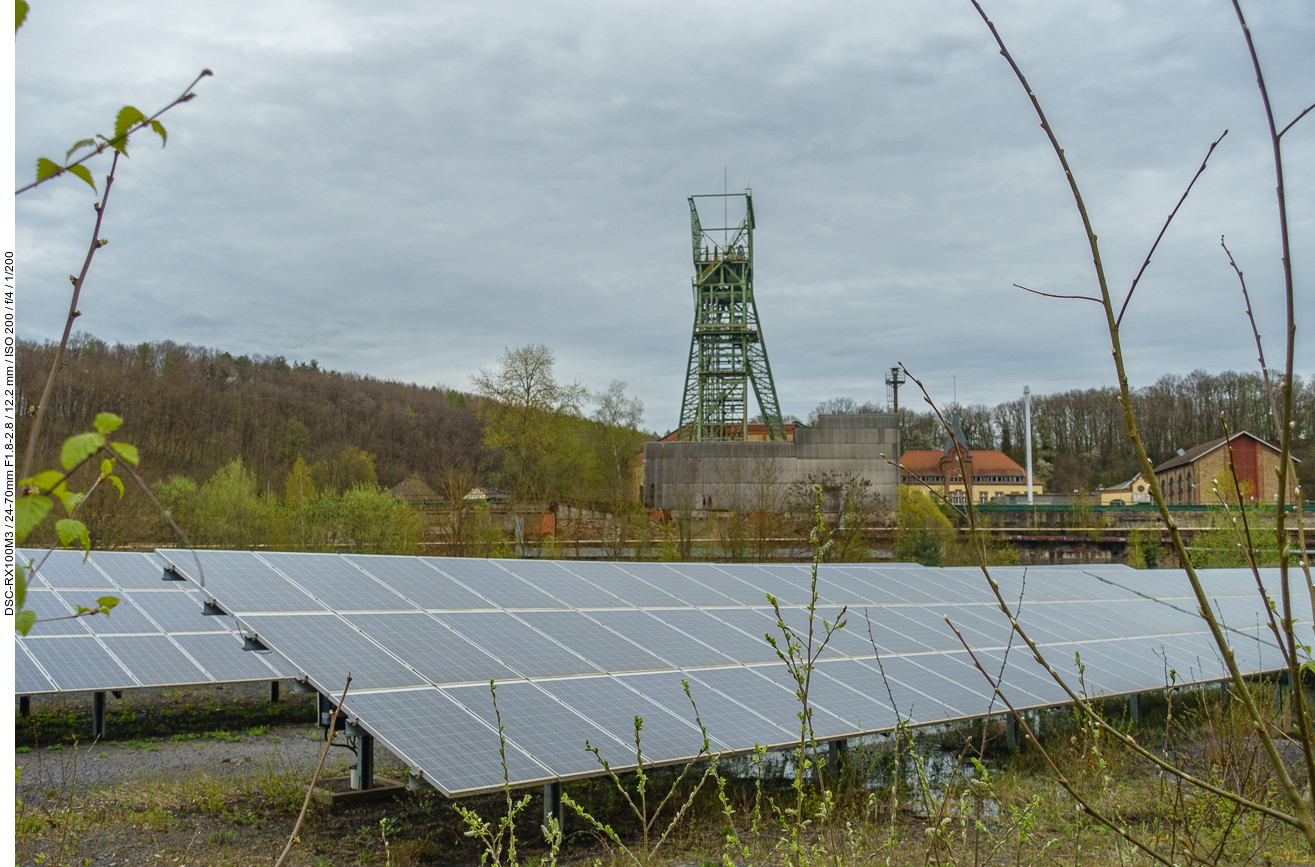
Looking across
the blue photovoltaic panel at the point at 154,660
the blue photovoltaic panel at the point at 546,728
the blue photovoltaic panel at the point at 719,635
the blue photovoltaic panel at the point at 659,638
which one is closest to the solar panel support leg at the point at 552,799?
the blue photovoltaic panel at the point at 546,728

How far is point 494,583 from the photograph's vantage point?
36.9ft

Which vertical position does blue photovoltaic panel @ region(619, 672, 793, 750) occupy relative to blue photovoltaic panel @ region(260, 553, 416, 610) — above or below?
below

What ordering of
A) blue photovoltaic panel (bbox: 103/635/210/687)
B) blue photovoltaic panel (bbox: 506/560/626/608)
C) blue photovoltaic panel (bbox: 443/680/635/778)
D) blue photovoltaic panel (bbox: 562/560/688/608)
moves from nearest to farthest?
1. blue photovoltaic panel (bbox: 443/680/635/778)
2. blue photovoltaic panel (bbox: 506/560/626/608)
3. blue photovoltaic panel (bbox: 103/635/210/687)
4. blue photovoltaic panel (bbox: 562/560/688/608)

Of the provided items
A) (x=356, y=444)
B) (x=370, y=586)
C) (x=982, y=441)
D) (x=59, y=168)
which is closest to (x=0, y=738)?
(x=59, y=168)

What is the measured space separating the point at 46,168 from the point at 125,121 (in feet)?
0.40

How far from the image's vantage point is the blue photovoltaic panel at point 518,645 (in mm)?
8633

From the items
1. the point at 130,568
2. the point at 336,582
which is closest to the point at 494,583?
the point at 336,582

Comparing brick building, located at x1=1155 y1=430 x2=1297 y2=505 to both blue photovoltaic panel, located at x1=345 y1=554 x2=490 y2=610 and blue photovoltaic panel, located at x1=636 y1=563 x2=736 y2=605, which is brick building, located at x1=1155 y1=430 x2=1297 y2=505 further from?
→ blue photovoltaic panel, located at x1=345 y1=554 x2=490 y2=610

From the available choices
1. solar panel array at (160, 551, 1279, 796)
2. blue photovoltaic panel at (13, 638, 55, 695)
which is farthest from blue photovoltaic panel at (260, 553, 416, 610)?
blue photovoltaic panel at (13, 638, 55, 695)

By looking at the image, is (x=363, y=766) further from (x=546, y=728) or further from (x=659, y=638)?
(x=659, y=638)

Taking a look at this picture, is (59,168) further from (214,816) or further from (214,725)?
(214,725)

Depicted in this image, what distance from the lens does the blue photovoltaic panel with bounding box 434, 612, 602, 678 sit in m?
8.63

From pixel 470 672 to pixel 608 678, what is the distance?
128 cm

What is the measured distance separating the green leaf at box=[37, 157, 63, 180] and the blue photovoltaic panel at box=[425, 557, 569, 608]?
9.37m
